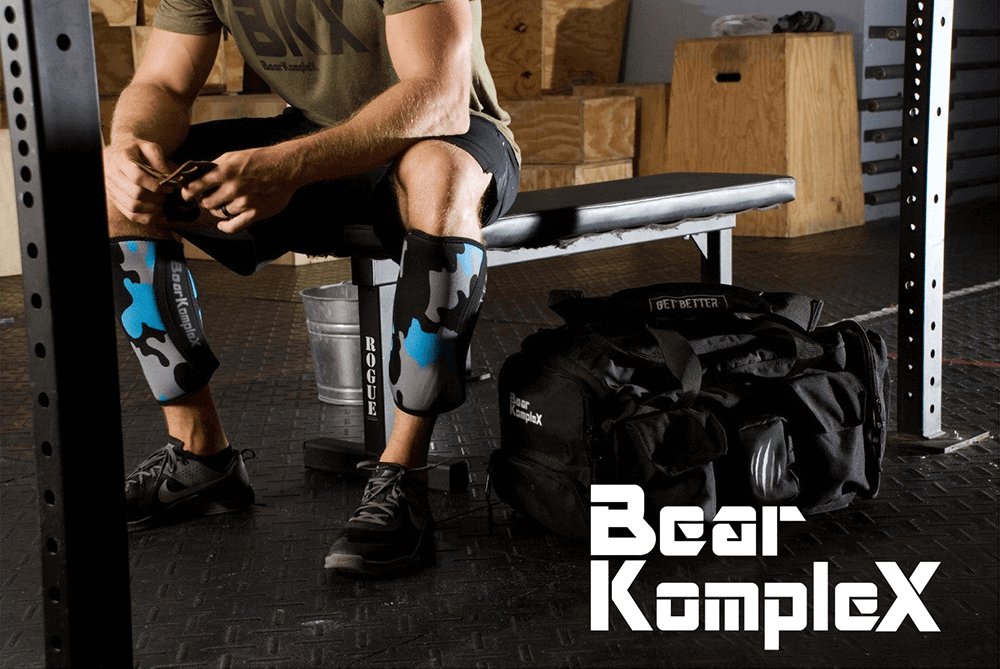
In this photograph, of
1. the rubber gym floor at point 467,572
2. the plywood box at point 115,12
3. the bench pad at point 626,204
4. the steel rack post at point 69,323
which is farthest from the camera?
the plywood box at point 115,12

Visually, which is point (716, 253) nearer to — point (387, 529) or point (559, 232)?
point (559, 232)

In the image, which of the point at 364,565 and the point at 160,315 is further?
the point at 160,315

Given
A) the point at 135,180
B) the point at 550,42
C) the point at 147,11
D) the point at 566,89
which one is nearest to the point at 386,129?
the point at 135,180

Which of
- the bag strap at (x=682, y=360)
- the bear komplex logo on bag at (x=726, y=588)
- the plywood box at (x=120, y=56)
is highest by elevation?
the plywood box at (x=120, y=56)

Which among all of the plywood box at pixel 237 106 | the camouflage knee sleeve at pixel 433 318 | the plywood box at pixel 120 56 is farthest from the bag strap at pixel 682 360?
the plywood box at pixel 120 56

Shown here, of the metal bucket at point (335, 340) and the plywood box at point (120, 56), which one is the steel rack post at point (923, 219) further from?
the plywood box at point (120, 56)

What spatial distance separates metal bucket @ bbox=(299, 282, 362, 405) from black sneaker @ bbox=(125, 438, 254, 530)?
0.53 m

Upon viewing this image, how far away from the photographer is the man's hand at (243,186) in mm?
1413

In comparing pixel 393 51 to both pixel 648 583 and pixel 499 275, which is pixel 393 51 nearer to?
pixel 648 583

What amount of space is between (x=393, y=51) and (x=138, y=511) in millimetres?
714

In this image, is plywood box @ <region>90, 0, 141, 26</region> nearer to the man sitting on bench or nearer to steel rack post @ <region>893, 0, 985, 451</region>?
the man sitting on bench

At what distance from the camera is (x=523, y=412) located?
1555 mm

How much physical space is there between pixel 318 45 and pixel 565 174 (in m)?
2.88

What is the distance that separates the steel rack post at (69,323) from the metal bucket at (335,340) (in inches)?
47.7
